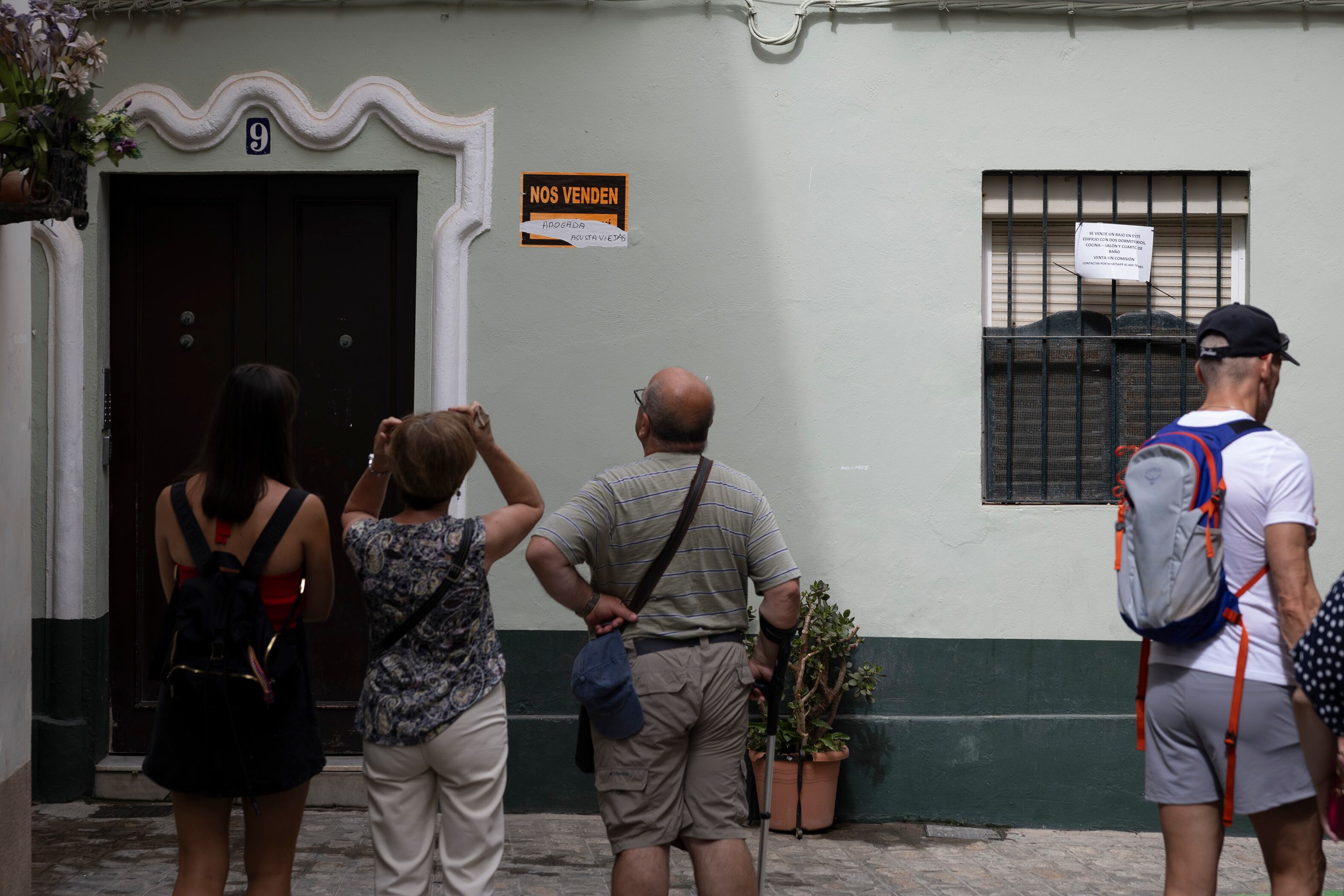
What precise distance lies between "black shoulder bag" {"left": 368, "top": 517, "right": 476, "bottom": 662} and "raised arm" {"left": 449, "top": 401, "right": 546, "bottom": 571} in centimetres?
6

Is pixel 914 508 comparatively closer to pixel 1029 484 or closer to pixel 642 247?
pixel 1029 484

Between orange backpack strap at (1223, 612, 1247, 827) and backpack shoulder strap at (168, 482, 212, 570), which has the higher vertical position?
backpack shoulder strap at (168, 482, 212, 570)

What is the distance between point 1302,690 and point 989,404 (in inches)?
136

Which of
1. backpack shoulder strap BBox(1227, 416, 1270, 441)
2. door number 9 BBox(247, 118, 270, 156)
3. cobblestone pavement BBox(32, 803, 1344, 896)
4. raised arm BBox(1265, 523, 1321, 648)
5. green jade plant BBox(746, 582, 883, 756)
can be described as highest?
door number 9 BBox(247, 118, 270, 156)

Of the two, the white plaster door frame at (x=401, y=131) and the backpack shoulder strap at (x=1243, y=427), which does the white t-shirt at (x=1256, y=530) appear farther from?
the white plaster door frame at (x=401, y=131)

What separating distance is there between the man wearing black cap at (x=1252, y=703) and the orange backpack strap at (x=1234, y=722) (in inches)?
0.5

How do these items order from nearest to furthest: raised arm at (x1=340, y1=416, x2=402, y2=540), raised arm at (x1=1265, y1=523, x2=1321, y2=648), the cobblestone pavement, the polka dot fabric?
1. the polka dot fabric
2. raised arm at (x1=1265, y1=523, x2=1321, y2=648)
3. raised arm at (x1=340, y1=416, x2=402, y2=540)
4. the cobblestone pavement

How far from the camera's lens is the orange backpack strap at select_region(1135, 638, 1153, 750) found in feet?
10.9

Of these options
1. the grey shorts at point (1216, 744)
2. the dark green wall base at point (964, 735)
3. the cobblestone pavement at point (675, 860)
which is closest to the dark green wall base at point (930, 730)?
the dark green wall base at point (964, 735)

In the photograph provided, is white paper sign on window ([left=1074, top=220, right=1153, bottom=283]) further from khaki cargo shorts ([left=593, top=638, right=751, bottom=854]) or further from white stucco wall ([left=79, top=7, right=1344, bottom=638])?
khaki cargo shorts ([left=593, top=638, right=751, bottom=854])

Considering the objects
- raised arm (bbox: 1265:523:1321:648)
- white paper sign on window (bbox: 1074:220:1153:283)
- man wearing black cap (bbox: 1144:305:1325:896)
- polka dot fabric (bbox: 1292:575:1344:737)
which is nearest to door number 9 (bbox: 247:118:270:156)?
white paper sign on window (bbox: 1074:220:1153:283)

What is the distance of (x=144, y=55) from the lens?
564cm

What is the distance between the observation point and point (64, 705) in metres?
5.65

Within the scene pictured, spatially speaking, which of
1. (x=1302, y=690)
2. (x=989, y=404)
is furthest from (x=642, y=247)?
(x=1302, y=690)
